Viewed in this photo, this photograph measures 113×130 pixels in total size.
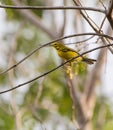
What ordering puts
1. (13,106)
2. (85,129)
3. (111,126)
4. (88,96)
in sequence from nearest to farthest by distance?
(13,106) → (85,129) → (88,96) → (111,126)

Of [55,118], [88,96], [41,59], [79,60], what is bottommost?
[79,60]

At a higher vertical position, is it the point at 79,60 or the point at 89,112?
the point at 89,112

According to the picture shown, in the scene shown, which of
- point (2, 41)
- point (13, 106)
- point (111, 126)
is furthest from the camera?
point (2, 41)

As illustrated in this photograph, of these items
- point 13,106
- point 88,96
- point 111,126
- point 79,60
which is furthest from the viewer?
point 111,126

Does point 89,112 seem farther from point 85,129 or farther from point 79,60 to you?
point 79,60

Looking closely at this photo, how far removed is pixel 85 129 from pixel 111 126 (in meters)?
1.35

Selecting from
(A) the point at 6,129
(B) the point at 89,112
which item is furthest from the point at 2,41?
(B) the point at 89,112

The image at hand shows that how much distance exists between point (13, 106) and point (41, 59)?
3.19m

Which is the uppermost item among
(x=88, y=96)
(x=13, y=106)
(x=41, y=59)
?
(x=41, y=59)

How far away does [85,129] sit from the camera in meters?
5.53

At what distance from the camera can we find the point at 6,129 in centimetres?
629

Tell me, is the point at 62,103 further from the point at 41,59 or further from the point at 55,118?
the point at 41,59

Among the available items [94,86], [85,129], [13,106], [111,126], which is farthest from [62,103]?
[13,106]

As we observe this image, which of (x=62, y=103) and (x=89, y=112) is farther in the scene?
(x=62, y=103)
